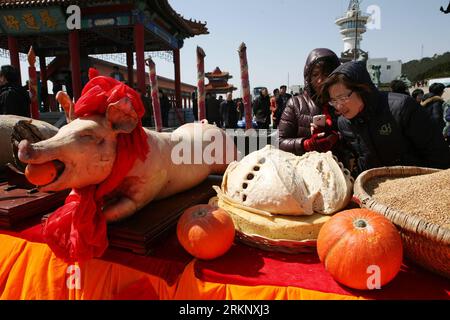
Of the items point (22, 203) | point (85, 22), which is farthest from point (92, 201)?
point (85, 22)

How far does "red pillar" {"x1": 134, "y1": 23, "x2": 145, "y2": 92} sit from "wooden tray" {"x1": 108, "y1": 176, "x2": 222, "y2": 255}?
370 inches

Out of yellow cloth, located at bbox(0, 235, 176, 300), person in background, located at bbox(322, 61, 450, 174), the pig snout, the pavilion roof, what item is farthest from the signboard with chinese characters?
person in background, located at bbox(322, 61, 450, 174)

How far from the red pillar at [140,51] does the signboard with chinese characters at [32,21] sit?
2404 mm

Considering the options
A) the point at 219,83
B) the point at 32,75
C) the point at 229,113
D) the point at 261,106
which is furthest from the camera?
the point at 219,83

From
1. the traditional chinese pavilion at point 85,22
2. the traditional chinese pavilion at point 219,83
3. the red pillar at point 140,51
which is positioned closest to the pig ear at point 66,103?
the traditional chinese pavilion at point 85,22

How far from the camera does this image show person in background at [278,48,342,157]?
6.50 ft

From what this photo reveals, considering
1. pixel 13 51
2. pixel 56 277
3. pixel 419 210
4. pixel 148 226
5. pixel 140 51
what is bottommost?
pixel 56 277

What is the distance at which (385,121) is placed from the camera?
166cm

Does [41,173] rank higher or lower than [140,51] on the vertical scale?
lower

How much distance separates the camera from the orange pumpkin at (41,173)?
1.08 metres

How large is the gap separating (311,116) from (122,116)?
150cm

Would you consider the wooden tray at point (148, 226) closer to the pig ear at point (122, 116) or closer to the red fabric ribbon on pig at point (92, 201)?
the red fabric ribbon on pig at point (92, 201)

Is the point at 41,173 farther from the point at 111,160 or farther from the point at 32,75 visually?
the point at 32,75

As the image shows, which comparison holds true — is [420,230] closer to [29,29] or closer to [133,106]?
[133,106]
